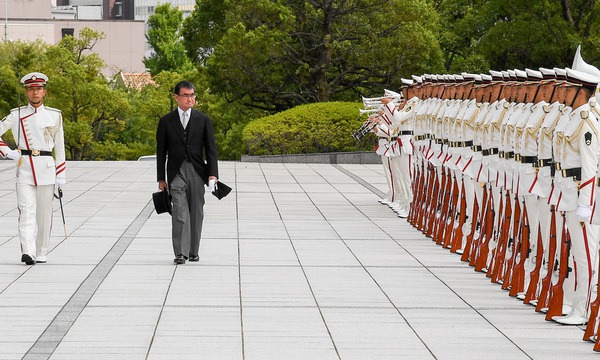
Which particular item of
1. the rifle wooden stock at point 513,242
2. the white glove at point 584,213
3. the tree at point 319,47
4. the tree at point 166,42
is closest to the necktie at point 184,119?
the rifle wooden stock at point 513,242

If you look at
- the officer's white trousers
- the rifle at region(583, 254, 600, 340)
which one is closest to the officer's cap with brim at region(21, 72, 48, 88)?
the officer's white trousers

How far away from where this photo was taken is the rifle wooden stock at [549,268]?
9727 mm

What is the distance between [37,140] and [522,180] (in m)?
5.19

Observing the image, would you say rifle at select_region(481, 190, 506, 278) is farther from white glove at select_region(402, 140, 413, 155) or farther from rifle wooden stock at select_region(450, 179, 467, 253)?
white glove at select_region(402, 140, 413, 155)

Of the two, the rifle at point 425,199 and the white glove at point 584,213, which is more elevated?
the white glove at point 584,213

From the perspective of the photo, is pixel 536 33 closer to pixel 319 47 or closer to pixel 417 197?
pixel 319 47

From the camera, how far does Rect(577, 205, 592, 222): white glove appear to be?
872 cm

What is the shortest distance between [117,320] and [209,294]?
1423 millimetres

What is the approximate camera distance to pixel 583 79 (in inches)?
357

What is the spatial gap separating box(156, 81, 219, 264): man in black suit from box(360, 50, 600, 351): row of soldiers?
2.88m

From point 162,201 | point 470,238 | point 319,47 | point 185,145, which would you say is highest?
point 319,47

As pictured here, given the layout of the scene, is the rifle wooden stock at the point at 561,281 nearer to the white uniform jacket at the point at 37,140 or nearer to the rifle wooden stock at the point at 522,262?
the rifle wooden stock at the point at 522,262

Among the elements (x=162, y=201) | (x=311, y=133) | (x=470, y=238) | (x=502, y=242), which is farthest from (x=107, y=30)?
(x=502, y=242)

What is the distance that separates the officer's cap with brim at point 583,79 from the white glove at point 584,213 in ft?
3.25
